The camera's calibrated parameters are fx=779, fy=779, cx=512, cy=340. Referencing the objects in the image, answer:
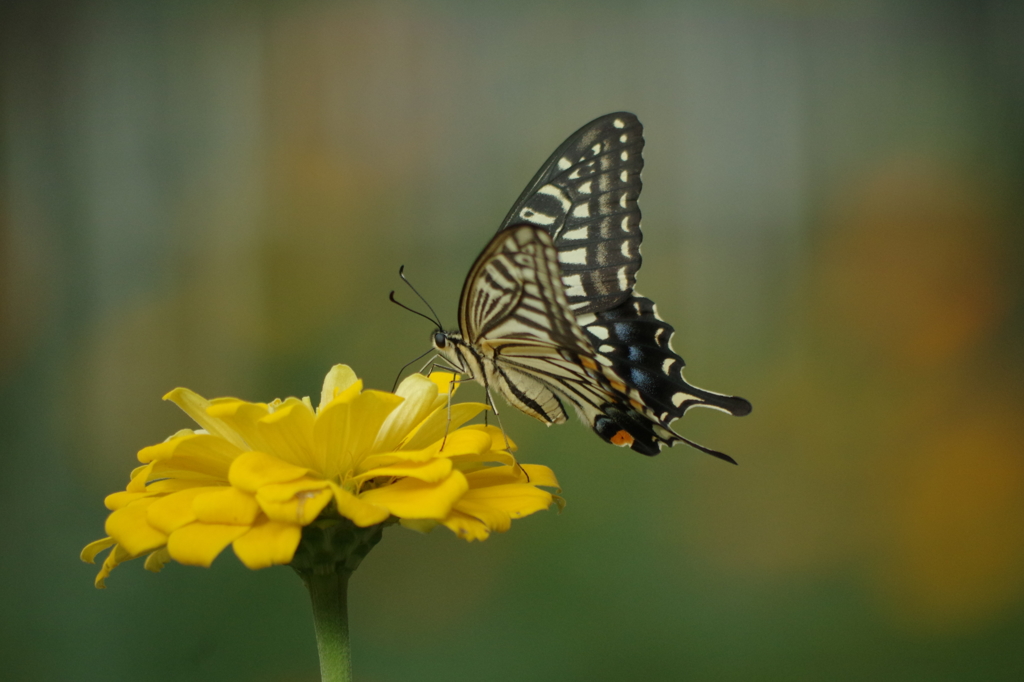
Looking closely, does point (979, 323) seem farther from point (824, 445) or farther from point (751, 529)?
point (751, 529)

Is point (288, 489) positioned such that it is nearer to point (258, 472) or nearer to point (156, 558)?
point (258, 472)

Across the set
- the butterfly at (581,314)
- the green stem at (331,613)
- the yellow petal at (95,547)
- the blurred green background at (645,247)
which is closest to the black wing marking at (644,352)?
the butterfly at (581,314)

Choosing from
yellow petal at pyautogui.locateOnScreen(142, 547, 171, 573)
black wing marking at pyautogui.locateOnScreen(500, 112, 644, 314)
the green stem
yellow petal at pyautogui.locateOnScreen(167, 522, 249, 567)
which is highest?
black wing marking at pyautogui.locateOnScreen(500, 112, 644, 314)

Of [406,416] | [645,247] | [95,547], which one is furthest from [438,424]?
[645,247]

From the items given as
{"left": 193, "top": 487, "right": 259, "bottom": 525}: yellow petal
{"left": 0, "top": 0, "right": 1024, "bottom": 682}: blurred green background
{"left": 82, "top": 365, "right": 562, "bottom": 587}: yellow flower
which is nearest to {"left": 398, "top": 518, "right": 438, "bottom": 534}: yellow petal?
{"left": 82, "top": 365, "right": 562, "bottom": 587}: yellow flower

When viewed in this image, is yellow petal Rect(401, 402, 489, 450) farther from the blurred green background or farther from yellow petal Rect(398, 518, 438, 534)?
the blurred green background

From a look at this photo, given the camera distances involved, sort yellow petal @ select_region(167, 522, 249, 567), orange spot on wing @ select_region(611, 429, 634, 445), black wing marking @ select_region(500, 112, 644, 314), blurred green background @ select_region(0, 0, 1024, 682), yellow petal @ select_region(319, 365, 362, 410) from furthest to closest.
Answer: blurred green background @ select_region(0, 0, 1024, 682)
black wing marking @ select_region(500, 112, 644, 314)
orange spot on wing @ select_region(611, 429, 634, 445)
yellow petal @ select_region(319, 365, 362, 410)
yellow petal @ select_region(167, 522, 249, 567)
